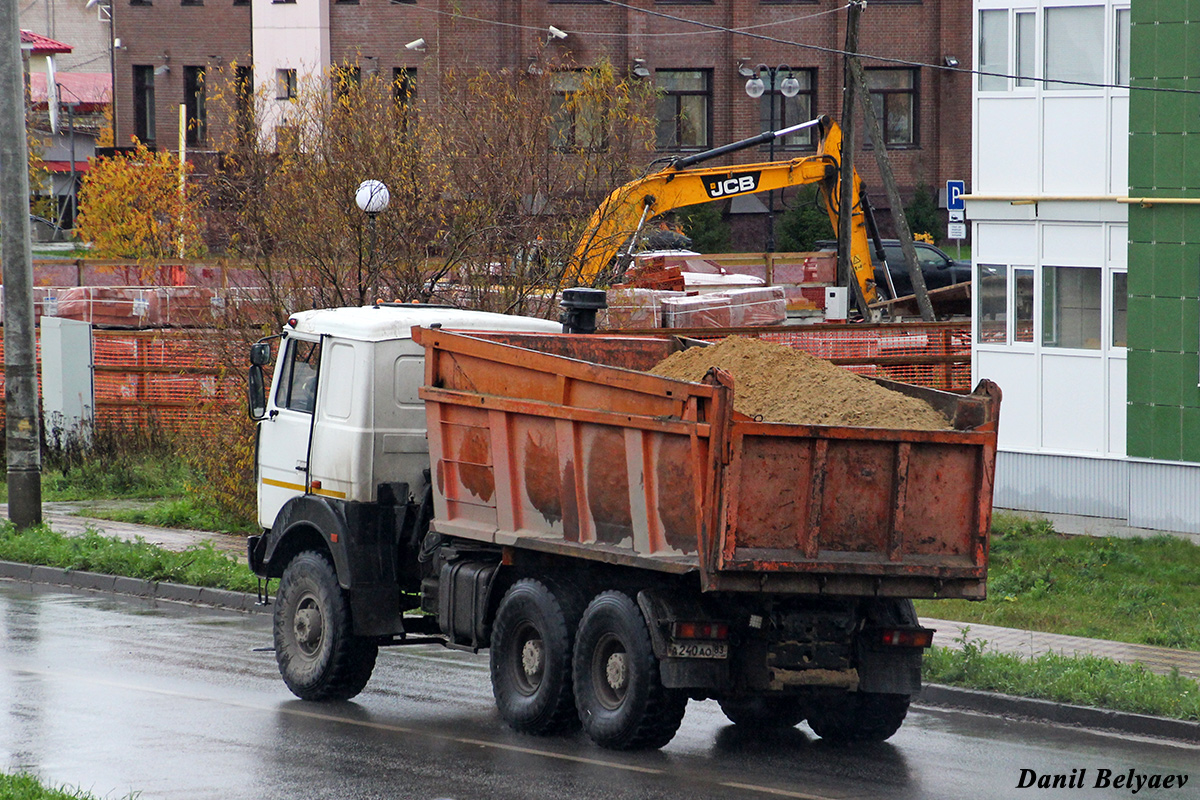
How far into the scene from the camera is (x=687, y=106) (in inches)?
2178

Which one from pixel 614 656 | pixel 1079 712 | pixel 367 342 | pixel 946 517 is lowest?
pixel 1079 712

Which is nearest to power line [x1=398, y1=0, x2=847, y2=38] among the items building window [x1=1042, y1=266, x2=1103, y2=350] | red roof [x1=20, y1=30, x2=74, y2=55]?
red roof [x1=20, y1=30, x2=74, y2=55]

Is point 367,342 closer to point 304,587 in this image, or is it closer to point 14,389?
point 304,587

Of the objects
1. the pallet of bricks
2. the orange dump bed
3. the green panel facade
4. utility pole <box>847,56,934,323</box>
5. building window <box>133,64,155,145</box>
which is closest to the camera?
the orange dump bed

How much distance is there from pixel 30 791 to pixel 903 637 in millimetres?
4859

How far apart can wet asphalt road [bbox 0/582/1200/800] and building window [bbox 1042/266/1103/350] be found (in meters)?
10.1

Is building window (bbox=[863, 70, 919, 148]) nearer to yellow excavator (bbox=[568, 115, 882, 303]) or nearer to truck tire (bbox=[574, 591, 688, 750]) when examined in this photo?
yellow excavator (bbox=[568, 115, 882, 303])

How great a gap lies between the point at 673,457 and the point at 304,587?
12.1ft

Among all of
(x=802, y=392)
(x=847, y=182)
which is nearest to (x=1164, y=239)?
(x=802, y=392)

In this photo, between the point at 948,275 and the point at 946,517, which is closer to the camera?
the point at 946,517

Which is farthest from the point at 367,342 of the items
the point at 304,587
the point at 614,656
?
the point at 614,656

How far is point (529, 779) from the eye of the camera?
29.7ft

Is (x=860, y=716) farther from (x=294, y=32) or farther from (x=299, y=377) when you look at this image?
(x=294, y=32)

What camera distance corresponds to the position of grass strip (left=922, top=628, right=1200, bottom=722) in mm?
10977
